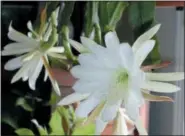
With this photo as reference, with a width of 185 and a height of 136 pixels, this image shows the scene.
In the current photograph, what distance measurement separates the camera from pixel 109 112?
0.49 meters

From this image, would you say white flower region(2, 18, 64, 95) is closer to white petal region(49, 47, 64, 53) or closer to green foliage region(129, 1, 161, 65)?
white petal region(49, 47, 64, 53)

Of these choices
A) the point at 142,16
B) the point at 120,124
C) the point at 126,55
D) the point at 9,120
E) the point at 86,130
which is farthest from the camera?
the point at 9,120

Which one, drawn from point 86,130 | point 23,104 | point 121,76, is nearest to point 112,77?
point 121,76

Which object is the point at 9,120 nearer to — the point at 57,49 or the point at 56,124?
the point at 56,124

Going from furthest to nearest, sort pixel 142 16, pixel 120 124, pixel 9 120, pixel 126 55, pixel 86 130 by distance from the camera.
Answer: pixel 9 120 < pixel 86 130 < pixel 142 16 < pixel 120 124 < pixel 126 55

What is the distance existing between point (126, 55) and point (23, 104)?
2.34 ft

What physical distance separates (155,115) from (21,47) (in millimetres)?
660

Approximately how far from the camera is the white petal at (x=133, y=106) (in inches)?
18.7

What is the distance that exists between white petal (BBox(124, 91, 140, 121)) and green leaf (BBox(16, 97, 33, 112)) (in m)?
0.69

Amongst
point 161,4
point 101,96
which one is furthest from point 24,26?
point 101,96

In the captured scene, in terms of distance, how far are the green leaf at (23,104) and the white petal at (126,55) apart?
0.69m

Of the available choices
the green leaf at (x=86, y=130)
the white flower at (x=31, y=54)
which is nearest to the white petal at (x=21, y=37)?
the white flower at (x=31, y=54)

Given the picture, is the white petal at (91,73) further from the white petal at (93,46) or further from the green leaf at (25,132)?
the green leaf at (25,132)

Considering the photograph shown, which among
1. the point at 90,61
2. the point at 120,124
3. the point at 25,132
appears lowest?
the point at 25,132
